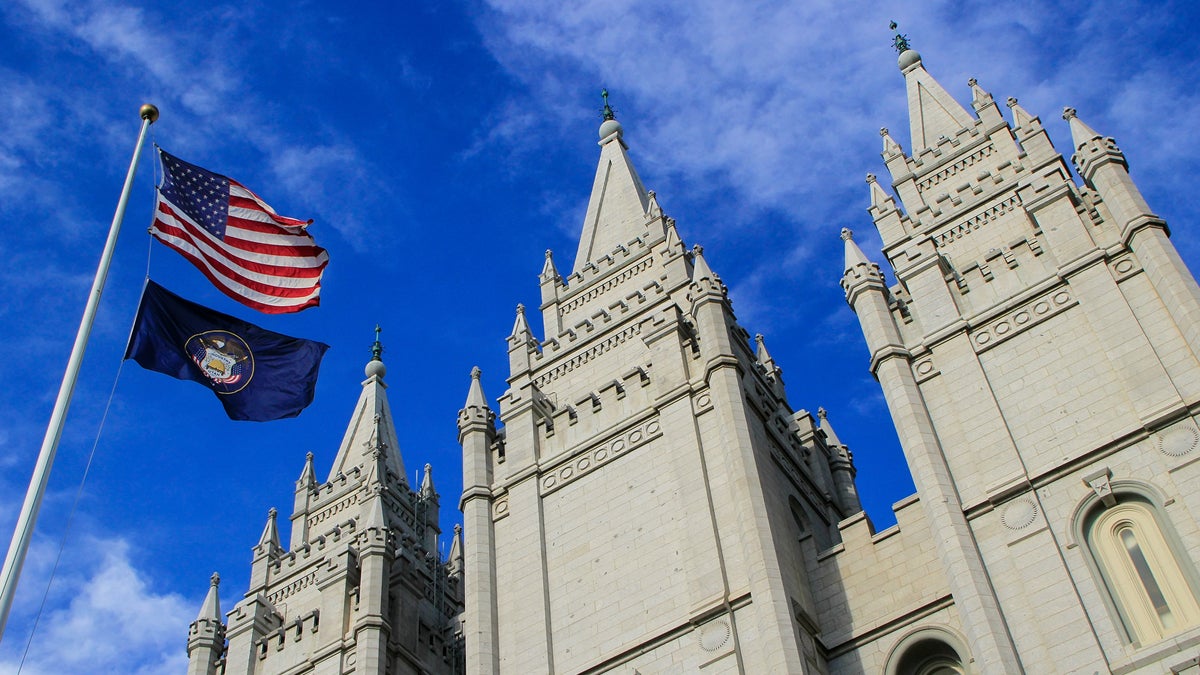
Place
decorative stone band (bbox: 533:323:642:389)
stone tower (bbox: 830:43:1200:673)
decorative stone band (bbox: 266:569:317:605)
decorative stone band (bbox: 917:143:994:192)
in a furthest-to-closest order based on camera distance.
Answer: decorative stone band (bbox: 266:569:317:605) < decorative stone band (bbox: 917:143:994:192) < decorative stone band (bbox: 533:323:642:389) < stone tower (bbox: 830:43:1200:673)

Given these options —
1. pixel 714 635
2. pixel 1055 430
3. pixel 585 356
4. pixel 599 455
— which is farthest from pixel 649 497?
pixel 1055 430

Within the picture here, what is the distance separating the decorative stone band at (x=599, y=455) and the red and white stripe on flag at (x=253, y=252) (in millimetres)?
8101

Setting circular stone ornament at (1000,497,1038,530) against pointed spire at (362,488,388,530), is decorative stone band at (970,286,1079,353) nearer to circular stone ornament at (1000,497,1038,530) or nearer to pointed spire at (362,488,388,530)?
circular stone ornament at (1000,497,1038,530)

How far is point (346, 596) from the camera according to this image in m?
31.0

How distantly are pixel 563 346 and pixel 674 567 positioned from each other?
9154 mm

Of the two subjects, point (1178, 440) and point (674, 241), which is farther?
point (674, 241)

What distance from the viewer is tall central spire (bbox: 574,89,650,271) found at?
34.9 metres

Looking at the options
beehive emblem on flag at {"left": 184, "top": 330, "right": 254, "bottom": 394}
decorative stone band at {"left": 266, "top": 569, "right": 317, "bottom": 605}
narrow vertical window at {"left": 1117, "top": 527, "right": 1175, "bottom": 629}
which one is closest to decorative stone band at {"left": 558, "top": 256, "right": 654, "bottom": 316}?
decorative stone band at {"left": 266, "top": 569, "right": 317, "bottom": 605}

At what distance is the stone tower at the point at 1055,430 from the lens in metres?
18.9

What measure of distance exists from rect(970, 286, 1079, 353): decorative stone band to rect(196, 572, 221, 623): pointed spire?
2069 centimetres

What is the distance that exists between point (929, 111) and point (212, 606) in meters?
23.5

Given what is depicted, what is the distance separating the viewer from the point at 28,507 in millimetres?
14016

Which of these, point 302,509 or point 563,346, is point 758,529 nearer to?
point 563,346

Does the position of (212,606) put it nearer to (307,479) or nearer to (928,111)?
(307,479)
